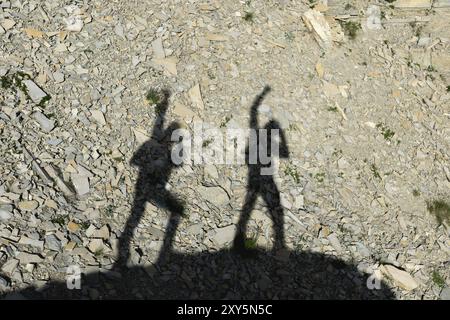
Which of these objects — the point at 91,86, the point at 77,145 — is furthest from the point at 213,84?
the point at 77,145

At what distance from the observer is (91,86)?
1048 cm

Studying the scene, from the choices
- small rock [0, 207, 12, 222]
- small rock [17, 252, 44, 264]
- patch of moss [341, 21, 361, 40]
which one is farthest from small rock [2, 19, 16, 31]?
patch of moss [341, 21, 361, 40]

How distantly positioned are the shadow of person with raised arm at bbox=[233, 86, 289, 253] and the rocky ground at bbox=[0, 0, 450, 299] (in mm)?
188

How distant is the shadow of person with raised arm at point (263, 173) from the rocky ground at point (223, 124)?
0.62ft

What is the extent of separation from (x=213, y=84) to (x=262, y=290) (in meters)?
5.55

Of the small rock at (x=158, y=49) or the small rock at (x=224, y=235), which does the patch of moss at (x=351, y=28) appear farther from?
the small rock at (x=224, y=235)

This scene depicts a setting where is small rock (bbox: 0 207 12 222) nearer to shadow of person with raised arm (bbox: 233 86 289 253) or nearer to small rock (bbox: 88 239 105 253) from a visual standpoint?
small rock (bbox: 88 239 105 253)

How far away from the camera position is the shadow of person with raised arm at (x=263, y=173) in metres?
9.55

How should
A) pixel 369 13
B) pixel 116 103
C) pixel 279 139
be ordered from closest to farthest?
1. pixel 116 103
2. pixel 279 139
3. pixel 369 13

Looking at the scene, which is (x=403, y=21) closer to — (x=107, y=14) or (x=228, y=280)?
(x=107, y=14)

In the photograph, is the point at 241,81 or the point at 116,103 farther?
the point at 241,81

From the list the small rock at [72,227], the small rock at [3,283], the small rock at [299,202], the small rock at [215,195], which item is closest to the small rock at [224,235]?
the small rock at [215,195]

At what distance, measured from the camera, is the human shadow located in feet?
25.6

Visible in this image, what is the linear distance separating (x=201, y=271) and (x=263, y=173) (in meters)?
3.04
